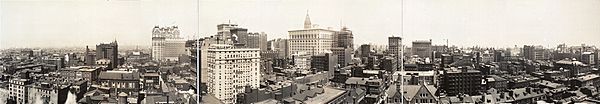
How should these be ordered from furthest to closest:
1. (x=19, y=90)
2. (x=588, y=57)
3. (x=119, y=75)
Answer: (x=19, y=90), (x=119, y=75), (x=588, y=57)

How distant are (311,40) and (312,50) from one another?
40mm

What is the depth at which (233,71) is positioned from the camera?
1.98 metres

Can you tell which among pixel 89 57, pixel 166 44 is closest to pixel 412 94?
pixel 166 44

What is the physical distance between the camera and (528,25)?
190 cm

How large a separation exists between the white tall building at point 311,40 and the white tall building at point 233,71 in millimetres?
138

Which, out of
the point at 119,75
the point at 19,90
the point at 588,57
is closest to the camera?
the point at 588,57

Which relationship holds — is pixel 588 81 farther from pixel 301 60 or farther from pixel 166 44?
pixel 166 44

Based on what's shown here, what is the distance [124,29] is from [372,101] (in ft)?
2.95

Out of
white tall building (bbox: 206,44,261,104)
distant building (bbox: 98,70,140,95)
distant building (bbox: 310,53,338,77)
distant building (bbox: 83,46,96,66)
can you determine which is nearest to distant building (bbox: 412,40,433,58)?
distant building (bbox: 310,53,338,77)

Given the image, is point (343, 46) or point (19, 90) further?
point (19, 90)

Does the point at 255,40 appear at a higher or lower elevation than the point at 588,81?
higher

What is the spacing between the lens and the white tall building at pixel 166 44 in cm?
199

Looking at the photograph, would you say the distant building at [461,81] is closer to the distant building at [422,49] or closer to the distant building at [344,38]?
the distant building at [422,49]

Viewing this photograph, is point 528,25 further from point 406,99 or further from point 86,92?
point 86,92
